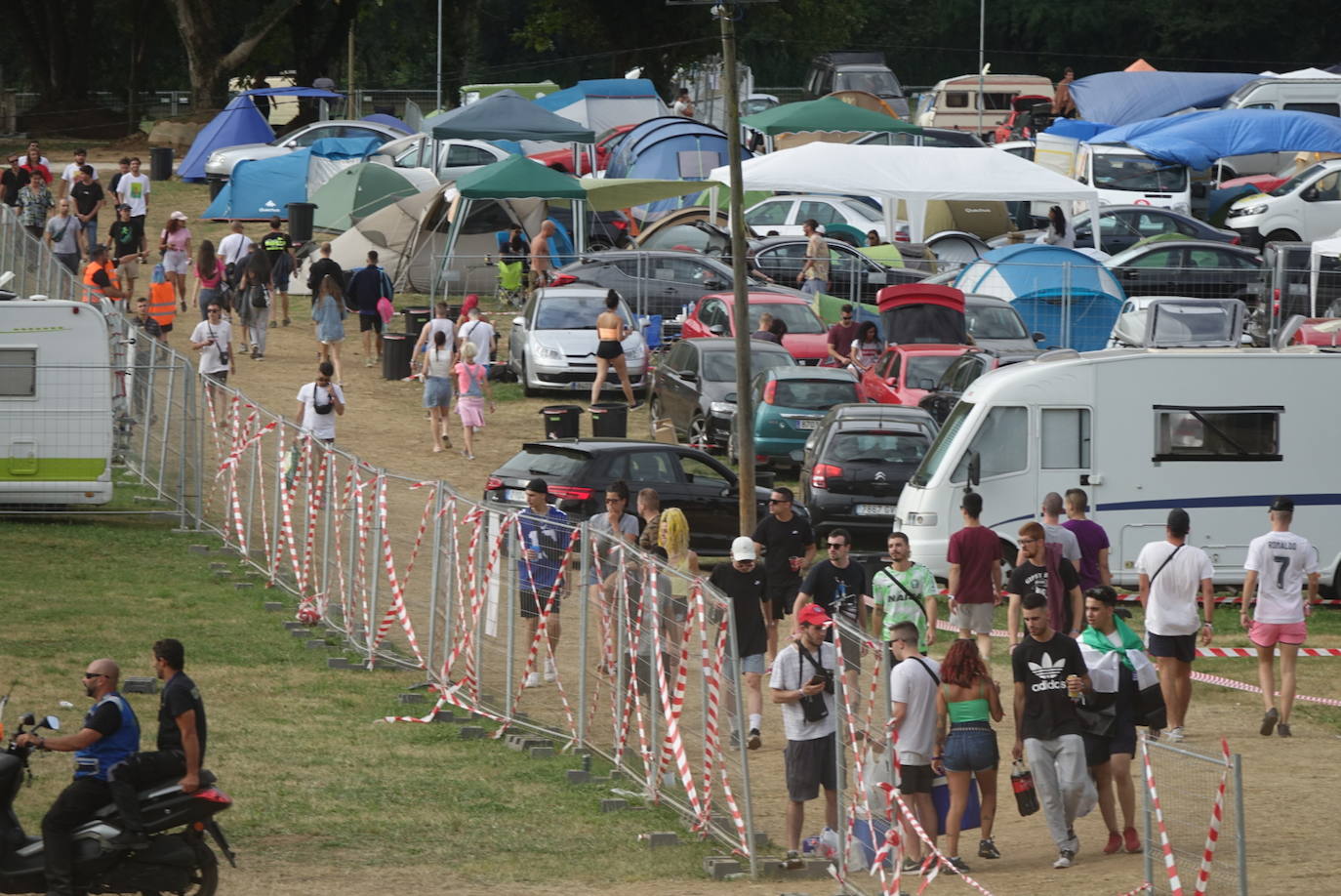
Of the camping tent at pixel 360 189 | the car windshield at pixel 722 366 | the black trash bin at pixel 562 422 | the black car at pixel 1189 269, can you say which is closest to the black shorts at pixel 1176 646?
the car windshield at pixel 722 366

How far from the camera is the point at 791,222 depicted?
4128 centimetres

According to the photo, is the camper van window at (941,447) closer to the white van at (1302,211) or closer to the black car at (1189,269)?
the black car at (1189,269)

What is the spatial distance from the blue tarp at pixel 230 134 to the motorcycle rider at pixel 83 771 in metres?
42.2

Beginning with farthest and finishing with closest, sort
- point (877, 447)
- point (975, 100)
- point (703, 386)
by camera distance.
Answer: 1. point (975, 100)
2. point (703, 386)
3. point (877, 447)

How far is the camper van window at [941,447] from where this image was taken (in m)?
21.8

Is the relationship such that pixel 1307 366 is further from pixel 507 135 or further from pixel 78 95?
pixel 78 95

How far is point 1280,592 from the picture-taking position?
1611 cm

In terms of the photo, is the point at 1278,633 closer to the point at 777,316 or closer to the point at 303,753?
the point at 303,753

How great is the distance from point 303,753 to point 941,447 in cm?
929

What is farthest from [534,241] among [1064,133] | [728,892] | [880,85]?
[880,85]

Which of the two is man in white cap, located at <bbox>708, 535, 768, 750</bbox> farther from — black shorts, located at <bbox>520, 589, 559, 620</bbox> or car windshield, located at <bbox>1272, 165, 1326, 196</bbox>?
car windshield, located at <bbox>1272, 165, 1326, 196</bbox>

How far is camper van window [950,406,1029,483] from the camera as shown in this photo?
21672mm

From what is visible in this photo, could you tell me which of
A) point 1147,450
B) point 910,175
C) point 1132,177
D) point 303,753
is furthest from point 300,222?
point 303,753

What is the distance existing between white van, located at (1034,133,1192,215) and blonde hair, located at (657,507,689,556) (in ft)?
96.3
